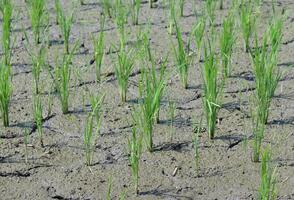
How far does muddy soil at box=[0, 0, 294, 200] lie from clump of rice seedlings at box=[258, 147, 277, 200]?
6 centimetres

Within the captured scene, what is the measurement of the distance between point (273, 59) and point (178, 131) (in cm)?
48

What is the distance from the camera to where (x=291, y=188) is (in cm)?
292

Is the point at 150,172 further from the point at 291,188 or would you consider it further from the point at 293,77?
the point at 293,77

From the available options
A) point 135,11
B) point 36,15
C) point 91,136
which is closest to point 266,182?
point 91,136

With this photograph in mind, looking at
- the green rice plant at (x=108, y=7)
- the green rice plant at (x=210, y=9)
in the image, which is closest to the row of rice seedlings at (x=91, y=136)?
the green rice plant at (x=210, y=9)

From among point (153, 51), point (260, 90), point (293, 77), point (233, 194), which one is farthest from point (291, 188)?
point (153, 51)

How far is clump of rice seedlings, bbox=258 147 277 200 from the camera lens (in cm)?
262

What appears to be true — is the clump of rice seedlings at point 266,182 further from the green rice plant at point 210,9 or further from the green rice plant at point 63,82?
the green rice plant at point 210,9

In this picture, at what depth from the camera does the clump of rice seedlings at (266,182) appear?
262 centimetres

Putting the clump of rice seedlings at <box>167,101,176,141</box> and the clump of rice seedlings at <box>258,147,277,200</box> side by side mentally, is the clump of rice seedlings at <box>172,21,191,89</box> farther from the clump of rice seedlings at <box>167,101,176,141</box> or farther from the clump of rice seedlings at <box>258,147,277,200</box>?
the clump of rice seedlings at <box>258,147,277,200</box>

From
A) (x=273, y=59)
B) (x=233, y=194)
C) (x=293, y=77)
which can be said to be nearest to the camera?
(x=233, y=194)

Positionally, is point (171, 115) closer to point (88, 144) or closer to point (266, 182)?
point (88, 144)

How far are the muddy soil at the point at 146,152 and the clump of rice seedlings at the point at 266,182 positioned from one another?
0.06m

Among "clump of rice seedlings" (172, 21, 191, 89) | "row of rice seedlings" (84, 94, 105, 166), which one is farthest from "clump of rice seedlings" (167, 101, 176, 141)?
"row of rice seedlings" (84, 94, 105, 166)
